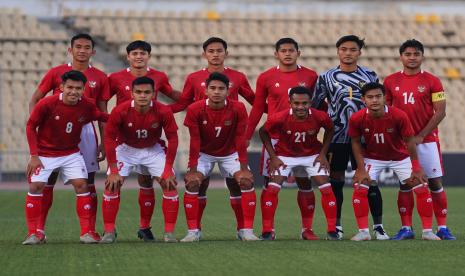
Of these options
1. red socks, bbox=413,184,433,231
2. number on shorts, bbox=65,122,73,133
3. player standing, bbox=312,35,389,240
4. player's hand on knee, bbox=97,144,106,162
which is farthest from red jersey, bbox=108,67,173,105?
red socks, bbox=413,184,433,231

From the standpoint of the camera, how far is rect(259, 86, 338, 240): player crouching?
10.3m

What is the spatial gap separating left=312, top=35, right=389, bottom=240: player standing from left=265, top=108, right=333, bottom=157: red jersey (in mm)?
368

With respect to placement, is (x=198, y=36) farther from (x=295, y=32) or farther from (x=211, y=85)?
(x=211, y=85)

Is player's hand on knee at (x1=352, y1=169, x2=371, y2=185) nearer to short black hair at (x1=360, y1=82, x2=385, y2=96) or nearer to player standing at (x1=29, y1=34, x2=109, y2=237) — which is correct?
short black hair at (x1=360, y1=82, x2=385, y2=96)

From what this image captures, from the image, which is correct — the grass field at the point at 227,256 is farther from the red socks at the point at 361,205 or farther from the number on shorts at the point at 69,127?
the number on shorts at the point at 69,127

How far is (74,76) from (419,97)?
3.34 meters

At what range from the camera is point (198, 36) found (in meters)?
29.5

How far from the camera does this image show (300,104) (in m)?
10.2

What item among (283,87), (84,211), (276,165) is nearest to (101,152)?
(84,211)

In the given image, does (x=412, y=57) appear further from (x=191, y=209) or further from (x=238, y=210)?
(x=191, y=209)

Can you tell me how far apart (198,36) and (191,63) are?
39.8 inches

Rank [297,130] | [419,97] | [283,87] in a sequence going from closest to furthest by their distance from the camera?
1. [297,130]
2. [419,97]
3. [283,87]

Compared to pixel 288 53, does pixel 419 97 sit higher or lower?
lower

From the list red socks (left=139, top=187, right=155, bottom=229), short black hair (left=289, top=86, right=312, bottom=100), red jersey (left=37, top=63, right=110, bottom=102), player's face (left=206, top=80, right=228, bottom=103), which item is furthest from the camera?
red jersey (left=37, top=63, right=110, bottom=102)
